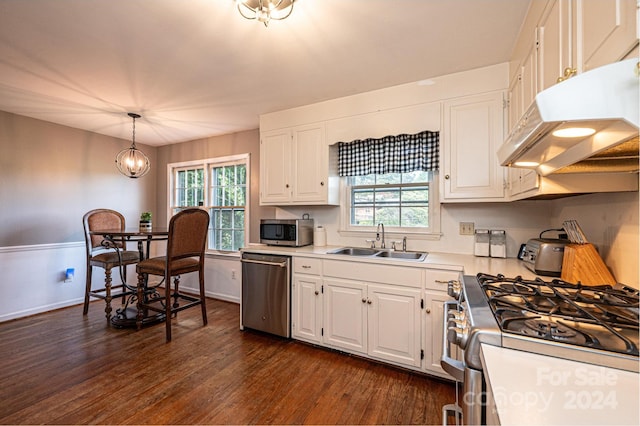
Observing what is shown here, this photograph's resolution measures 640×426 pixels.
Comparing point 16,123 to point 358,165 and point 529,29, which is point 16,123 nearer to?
point 358,165

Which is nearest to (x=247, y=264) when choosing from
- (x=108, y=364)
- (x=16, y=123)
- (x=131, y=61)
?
(x=108, y=364)

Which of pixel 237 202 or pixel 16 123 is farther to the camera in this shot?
pixel 237 202

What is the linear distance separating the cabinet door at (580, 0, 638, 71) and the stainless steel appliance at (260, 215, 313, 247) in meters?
2.38

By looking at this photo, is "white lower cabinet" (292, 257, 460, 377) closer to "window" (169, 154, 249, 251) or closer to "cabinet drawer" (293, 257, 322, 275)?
"cabinet drawer" (293, 257, 322, 275)

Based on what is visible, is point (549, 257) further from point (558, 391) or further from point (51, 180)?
point (51, 180)

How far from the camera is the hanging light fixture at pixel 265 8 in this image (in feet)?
4.77

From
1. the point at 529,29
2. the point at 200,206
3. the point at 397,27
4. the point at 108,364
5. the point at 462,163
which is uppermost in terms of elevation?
the point at 397,27

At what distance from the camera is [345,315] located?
2404 millimetres

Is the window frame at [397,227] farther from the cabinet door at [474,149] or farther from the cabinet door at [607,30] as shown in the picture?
the cabinet door at [607,30]

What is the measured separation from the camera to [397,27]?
1778mm

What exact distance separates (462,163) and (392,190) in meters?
0.76

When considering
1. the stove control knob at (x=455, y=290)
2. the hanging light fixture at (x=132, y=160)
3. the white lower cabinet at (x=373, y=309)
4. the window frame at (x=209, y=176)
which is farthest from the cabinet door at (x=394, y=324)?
the hanging light fixture at (x=132, y=160)

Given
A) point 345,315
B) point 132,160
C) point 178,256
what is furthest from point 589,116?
point 132,160

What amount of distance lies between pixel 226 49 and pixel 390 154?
1.60 m
